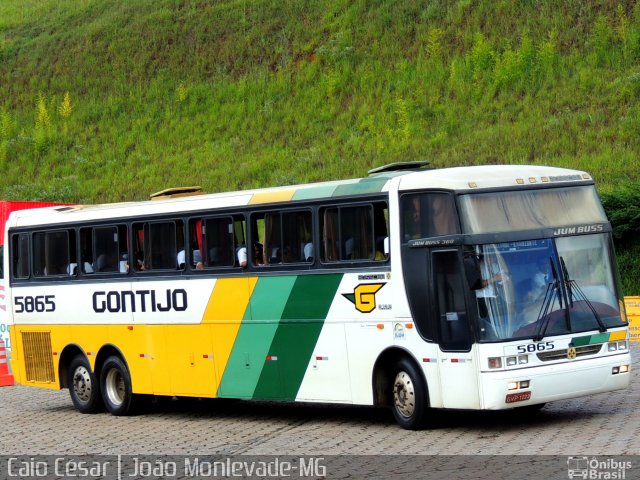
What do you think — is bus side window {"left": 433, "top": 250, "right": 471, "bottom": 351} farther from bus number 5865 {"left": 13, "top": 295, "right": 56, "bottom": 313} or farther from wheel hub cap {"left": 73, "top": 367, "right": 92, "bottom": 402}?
bus number 5865 {"left": 13, "top": 295, "right": 56, "bottom": 313}

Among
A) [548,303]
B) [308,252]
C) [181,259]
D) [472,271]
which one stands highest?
[181,259]

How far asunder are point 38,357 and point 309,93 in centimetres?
3918

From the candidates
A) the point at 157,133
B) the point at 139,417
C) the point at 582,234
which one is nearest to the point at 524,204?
the point at 582,234

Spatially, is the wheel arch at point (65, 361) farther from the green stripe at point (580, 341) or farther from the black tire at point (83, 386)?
the green stripe at point (580, 341)

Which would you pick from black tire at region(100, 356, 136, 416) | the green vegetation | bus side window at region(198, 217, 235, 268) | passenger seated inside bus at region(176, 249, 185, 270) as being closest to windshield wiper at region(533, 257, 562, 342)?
bus side window at region(198, 217, 235, 268)

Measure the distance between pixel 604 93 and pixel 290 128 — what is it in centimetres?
1477

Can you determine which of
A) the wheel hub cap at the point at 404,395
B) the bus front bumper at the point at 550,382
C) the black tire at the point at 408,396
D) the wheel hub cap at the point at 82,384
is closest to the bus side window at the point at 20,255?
the wheel hub cap at the point at 82,384

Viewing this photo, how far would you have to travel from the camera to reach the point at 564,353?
1459 centimetres

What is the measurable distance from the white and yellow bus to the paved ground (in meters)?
0.43

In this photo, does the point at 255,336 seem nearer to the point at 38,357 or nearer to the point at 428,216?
the point at 428,216

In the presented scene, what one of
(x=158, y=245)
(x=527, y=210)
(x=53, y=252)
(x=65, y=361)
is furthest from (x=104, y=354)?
(x=527, y=210)

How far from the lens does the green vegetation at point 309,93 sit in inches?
1980

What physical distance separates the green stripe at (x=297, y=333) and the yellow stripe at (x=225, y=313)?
2.61 feet

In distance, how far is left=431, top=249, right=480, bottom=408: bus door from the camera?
1444 centimetres
